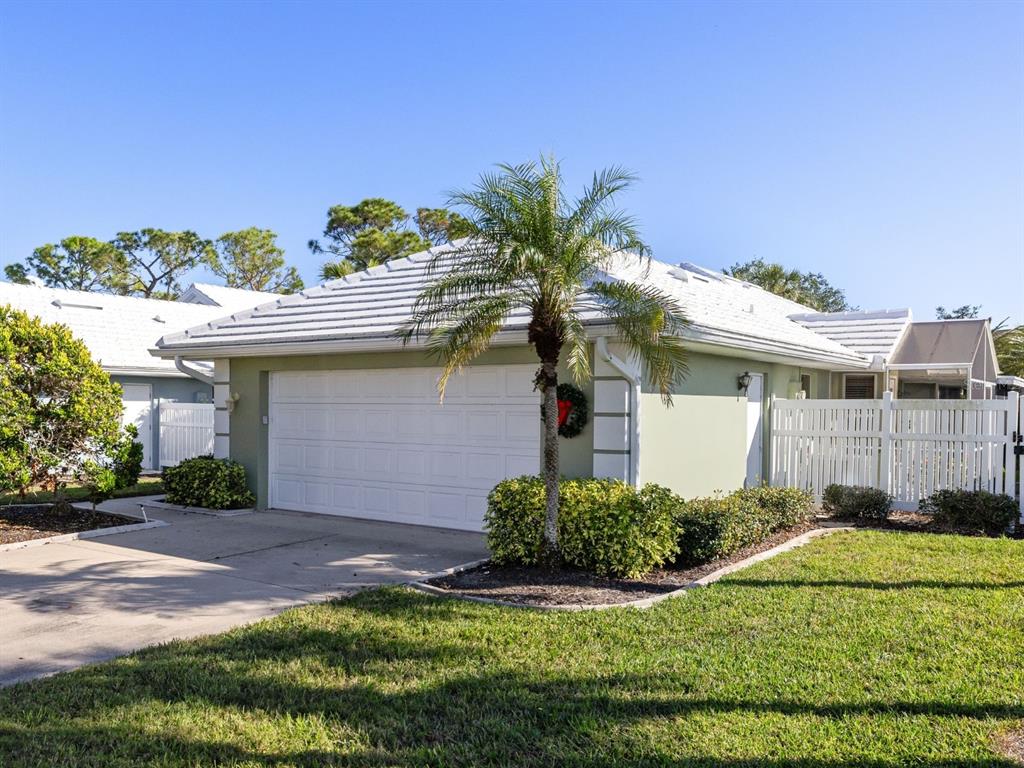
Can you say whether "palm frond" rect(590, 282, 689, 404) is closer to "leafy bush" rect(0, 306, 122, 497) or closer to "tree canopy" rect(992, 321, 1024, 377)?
"leafy bush" rect(0, 306, 122, 497)

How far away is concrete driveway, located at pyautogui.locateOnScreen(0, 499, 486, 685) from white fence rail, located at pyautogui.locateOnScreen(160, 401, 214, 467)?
20.3 feet

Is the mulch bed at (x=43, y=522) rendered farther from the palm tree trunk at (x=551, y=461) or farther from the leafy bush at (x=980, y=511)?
the leafy bush at (x=980, y=511)

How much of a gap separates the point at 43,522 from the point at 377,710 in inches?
349

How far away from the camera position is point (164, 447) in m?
18.4

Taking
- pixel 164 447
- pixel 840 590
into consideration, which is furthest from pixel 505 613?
pixel 164 447

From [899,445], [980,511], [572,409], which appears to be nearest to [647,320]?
[572,409]

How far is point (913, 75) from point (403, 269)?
27.0 ft

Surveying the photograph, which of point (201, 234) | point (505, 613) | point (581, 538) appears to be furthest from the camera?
point (201, 234)

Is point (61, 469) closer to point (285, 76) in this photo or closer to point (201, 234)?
point (285, 76)

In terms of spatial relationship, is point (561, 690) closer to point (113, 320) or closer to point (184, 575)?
point (184, 575)

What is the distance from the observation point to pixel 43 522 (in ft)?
36.0

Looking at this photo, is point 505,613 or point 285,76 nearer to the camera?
point 505,613

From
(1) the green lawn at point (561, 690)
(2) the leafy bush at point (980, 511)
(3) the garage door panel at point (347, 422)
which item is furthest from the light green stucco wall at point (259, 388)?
(2) the leafy bush at point (980, 511)

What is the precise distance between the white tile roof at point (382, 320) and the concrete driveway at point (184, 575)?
2.68 meters
